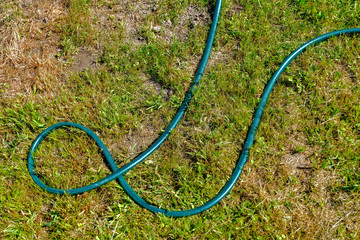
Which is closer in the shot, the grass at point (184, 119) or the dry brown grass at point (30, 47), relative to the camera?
the grass at point (184, 119)

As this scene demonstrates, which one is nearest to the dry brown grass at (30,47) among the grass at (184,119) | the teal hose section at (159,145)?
the grass at (184,119)

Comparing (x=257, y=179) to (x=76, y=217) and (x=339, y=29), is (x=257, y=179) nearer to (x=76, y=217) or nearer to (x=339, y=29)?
(x=76, y=217)

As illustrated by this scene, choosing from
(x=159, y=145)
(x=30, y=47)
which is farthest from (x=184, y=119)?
(x=30, y=47)

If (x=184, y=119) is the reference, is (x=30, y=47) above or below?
above

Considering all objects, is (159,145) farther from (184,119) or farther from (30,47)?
(30,47)

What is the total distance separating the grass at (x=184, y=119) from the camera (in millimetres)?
2658

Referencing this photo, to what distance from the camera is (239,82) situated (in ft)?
10.9

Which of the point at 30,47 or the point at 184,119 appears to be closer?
the point at 184,119

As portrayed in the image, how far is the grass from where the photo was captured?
2.66 metres

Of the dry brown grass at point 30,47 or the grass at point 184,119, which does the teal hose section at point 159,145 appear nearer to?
the grass at point 184,119

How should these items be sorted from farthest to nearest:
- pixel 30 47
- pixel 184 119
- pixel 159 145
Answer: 1. pixel 30 47
2. pixel 184 119
3. pixel 159 145

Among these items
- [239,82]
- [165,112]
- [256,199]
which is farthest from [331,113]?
[165,112]

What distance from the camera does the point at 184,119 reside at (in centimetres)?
318

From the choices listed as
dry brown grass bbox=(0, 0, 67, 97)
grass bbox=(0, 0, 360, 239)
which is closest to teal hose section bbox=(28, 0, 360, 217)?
grass bbox=(0, 0, 360, 239)
